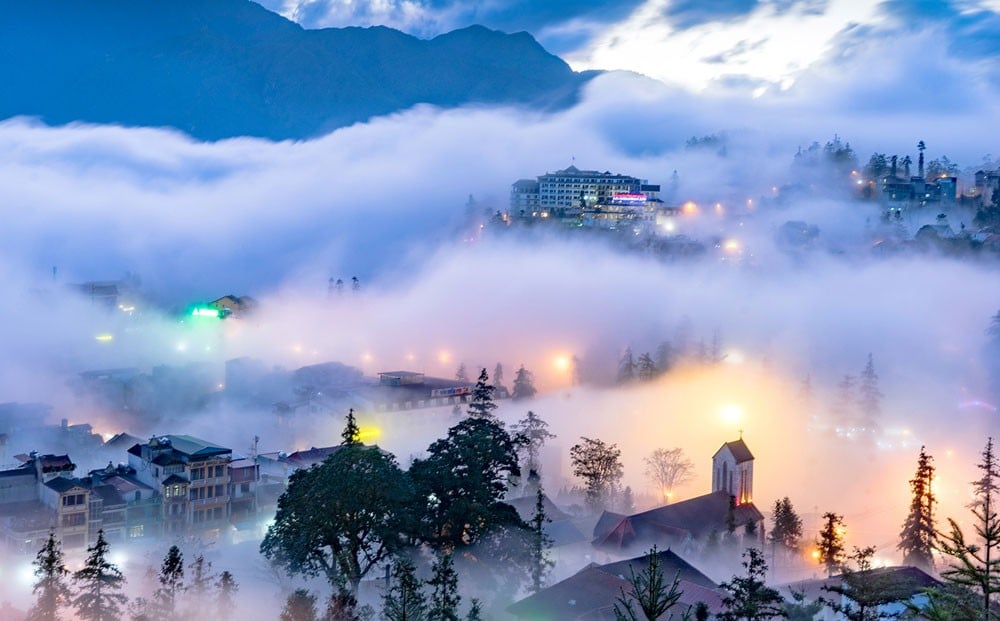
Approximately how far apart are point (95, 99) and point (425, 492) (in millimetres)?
200863

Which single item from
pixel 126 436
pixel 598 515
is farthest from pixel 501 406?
pixel 126 436

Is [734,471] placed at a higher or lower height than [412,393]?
lower

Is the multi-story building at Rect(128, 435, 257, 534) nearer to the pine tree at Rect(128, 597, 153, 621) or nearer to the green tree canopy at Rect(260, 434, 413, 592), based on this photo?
the pine tree at Rect(128, 597, 153, 621)

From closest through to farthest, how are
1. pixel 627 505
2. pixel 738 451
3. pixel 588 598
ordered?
pixel 588 598
pixel 738 451
pixel 627 505

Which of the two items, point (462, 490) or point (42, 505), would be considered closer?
point (462, 490)

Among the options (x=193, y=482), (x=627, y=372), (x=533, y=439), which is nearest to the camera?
(x=193, y=482)

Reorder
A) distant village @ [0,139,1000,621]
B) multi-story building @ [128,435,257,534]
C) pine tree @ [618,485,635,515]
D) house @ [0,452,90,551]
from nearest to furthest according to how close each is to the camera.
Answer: distant village @ [0,139,1000,621]
house @ [0,452,90,551]
multi-story building @ [128,435,257,534]
pine tree @ [618,485,635,515]

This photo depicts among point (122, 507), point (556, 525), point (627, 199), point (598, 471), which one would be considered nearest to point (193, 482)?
point (122, 507)

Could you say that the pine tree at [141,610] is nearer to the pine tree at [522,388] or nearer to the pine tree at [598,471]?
the pine tree at [598,471]

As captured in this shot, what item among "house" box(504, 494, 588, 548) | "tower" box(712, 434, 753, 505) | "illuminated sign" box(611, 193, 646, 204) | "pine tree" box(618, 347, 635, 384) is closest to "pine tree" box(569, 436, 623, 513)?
"house" box(504, 494, 588, 548)

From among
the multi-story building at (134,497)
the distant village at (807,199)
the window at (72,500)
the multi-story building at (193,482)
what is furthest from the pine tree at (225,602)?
the distant village at (807,199)

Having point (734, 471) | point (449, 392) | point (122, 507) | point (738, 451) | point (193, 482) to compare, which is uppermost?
point (449, 392)

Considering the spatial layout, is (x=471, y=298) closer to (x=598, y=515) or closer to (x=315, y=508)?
(x=598, y=515)

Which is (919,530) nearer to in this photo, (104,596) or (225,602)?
(225,602)
